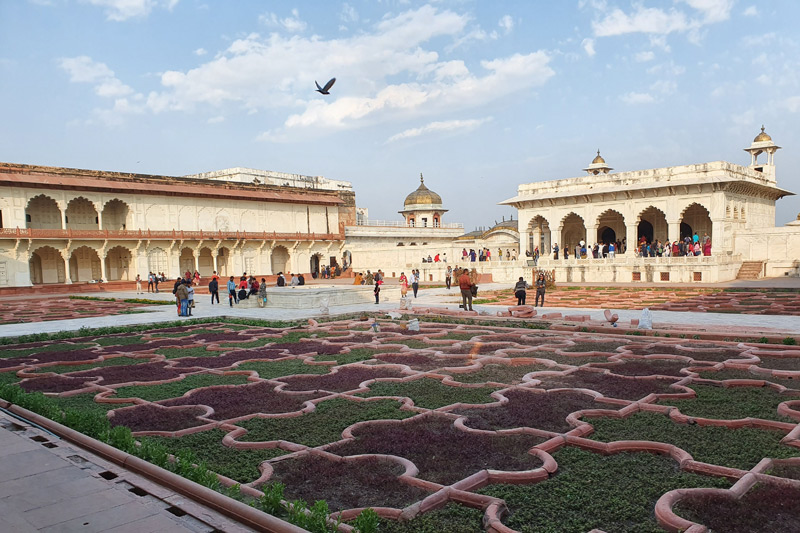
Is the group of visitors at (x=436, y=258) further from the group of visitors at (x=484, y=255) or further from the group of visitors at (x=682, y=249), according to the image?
the group of visitors at (x=682, y=249)

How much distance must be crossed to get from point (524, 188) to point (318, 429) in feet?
112

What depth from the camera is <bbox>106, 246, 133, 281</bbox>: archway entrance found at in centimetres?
3959

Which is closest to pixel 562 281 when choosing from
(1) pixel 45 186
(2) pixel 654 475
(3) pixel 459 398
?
(3) pixel 459 398

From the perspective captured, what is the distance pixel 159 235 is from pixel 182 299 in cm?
2427

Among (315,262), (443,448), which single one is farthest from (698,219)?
(443,448)

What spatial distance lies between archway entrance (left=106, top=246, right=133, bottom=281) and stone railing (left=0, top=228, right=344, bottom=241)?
8.37 ft

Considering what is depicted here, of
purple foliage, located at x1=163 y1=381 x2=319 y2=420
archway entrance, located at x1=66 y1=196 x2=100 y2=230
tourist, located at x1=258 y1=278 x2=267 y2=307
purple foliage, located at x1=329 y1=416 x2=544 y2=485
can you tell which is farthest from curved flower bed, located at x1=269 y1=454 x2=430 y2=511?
archway entrance, located at x1=66 y1=196 x2=100 y2=230

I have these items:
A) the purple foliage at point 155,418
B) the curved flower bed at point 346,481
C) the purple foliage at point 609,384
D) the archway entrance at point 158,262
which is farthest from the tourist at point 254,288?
the archway entrance at point 158,262

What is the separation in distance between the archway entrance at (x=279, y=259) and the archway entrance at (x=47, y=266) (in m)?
14.3

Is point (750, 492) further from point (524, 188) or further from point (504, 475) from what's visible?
point (524, 188)

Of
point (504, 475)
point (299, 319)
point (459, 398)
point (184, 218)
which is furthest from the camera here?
point (184, 218)

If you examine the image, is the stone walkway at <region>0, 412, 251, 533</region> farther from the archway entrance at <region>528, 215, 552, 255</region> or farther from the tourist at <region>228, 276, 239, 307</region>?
the archway entrance at <region>528, 215, 552, 255</region>

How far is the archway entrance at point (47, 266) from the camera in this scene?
3666 cm

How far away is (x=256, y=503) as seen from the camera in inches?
140
